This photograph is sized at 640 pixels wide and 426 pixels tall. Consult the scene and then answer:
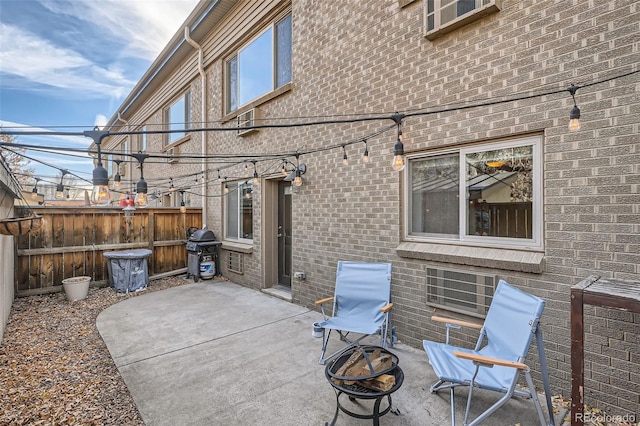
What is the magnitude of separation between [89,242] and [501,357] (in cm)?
810

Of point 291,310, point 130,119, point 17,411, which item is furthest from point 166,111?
point 17,411

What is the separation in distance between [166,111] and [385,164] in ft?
32.7

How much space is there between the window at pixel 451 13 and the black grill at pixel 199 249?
6329 mm

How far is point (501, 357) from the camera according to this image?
2.66 m

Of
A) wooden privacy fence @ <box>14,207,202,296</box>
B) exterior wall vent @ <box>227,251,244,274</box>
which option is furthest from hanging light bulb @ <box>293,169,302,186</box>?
wooden privacy fence @ <box>14,207,202,296</box>

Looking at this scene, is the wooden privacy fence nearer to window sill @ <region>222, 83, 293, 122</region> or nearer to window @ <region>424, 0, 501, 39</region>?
window sill @ <region>222, 83, 293, 122</region>

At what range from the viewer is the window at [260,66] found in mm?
6184

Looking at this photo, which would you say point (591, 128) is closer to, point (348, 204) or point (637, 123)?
point (637, 123)

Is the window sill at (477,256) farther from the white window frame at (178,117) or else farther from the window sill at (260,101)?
A: the white window frame at (178,117)

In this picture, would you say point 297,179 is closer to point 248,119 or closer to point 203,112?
point 248,119

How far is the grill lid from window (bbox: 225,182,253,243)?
0.37 m

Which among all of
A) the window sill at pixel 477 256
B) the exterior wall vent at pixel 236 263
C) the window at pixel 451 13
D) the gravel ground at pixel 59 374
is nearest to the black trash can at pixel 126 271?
the gravel ground at pixel 59 374

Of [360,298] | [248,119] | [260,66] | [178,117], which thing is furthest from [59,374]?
[178,117]

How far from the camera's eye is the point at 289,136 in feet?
19.2
